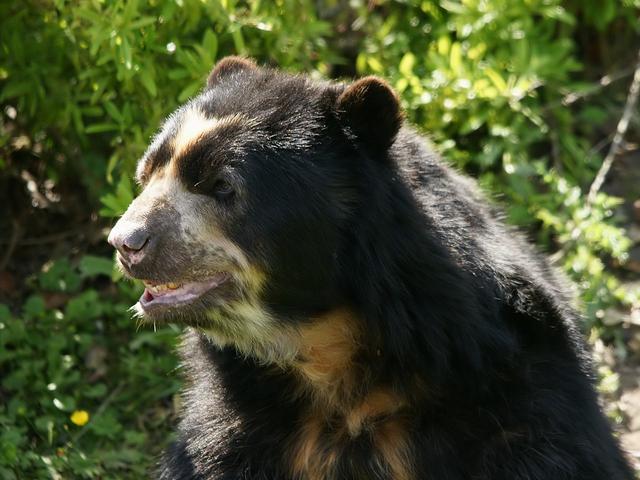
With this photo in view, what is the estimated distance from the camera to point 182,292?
364 cm

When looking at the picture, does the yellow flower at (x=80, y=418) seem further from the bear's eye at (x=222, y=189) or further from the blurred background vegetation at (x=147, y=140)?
the bear's eye at (x=222, y=189)

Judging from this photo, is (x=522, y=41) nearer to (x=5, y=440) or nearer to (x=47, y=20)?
(x=47, y=20)

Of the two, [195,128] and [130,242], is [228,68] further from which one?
[130,242]

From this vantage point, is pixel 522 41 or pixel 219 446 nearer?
pixel 219 446

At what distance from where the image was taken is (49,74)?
5.51 meters

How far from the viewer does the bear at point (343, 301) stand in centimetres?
358

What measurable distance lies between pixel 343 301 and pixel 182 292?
1.75ft

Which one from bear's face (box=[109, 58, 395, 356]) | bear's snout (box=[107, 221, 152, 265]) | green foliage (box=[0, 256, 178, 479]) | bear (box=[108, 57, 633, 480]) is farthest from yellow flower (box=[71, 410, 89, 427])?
bear's snout (box=[107, 221, 152, 265])

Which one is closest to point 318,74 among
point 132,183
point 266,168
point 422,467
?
point 132,183

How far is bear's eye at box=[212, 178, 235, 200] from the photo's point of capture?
3586 mm

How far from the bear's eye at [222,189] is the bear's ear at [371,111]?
0.44m

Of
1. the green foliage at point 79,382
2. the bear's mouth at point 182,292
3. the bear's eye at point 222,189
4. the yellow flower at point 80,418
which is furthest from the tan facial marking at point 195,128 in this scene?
the yellow flower at point 80,418

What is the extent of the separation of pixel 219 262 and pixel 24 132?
300 cm

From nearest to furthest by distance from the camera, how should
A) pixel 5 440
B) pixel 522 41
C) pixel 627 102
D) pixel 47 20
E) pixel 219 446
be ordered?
pixel 219 446 → pixel 5 440 → pixel 47 20 → pixel 522 41 → pixel 627 102
